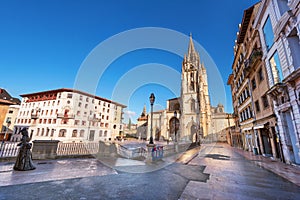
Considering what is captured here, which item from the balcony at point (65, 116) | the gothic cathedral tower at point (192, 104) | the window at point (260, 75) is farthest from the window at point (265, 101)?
the balcony at point (65, 116)

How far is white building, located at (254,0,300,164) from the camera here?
26.0ft

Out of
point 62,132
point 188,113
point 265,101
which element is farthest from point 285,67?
point 62,132

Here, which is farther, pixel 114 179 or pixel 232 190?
pixel 114 179

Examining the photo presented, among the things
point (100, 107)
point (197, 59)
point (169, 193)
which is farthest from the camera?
point (197, 59)

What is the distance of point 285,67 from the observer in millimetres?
8781

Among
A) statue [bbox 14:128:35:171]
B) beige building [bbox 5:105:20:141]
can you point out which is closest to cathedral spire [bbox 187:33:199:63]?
statue [bbox 14:128:35:171]

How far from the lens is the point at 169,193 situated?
3.99 meters

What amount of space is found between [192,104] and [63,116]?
121 feet

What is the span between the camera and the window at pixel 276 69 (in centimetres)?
961

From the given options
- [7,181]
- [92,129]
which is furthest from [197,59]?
[7,181]

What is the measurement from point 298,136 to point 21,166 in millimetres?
15690

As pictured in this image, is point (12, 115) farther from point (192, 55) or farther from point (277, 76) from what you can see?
point (192, 55)

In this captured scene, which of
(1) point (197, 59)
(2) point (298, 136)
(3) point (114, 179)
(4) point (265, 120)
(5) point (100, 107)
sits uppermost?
(1) point (197, 59)

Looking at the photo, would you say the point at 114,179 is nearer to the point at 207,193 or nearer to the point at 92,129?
the point at 207,193
